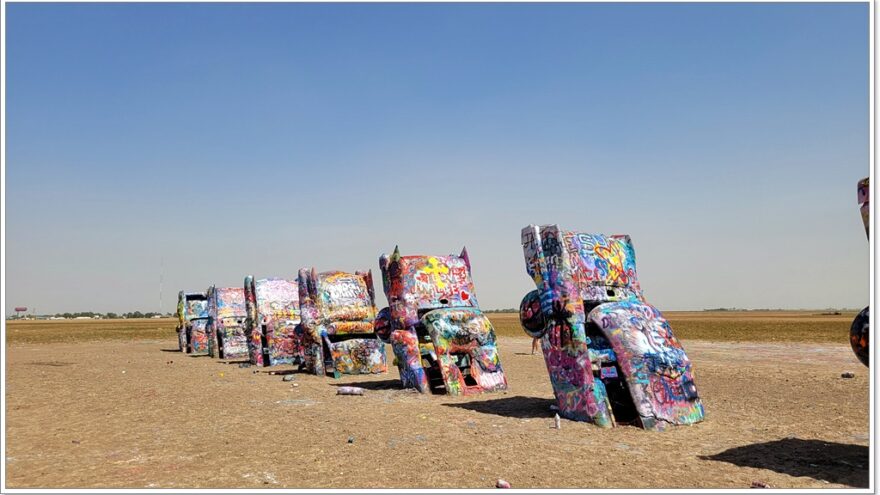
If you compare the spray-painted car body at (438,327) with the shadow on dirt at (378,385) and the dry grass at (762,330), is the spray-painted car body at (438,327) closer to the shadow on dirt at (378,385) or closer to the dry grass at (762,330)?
the shadow on dirt at (378,385)

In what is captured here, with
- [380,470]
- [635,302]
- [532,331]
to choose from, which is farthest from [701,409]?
[380,470]

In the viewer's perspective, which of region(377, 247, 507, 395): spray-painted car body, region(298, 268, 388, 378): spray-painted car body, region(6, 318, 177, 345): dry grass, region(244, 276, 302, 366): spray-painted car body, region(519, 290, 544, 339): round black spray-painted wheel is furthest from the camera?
region(6, 318, 177, 345): dry grass

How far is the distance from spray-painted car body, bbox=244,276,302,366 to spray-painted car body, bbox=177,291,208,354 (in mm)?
6785

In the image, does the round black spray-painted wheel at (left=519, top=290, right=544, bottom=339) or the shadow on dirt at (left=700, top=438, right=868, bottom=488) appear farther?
the round black spray-painted wheel at (left=519, top=290, right=544, bottom=339)

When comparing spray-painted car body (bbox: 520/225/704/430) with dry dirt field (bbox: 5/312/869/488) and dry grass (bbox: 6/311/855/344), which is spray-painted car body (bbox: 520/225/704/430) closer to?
dry dirt field (bbox: 5/312/869/488)

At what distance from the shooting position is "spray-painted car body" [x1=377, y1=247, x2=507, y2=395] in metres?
13.1

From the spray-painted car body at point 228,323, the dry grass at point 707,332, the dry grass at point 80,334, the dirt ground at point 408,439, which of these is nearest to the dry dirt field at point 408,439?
the dirt ground at point 408,439

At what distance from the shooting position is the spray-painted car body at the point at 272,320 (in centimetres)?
2128

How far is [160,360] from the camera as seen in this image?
24.1 meters

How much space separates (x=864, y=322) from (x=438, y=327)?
26.6 ft

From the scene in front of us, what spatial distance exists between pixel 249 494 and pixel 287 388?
893cm

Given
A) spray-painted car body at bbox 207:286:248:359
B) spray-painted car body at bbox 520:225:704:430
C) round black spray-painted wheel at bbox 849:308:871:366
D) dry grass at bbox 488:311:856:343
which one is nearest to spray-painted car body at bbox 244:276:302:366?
spray-painted car body at bbox 207:286:248:359

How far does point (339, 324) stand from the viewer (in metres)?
17.6

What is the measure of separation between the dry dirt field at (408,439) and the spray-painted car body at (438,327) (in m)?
0.59
